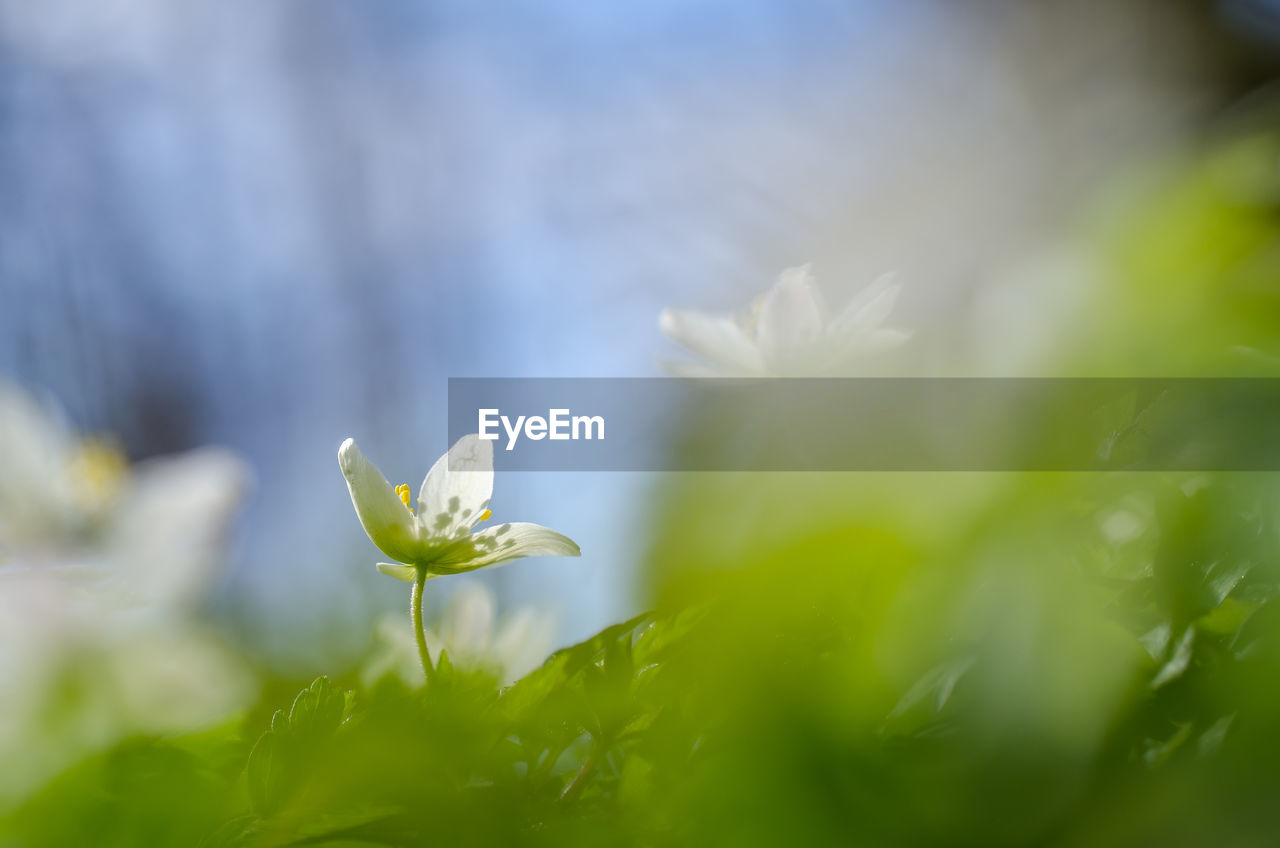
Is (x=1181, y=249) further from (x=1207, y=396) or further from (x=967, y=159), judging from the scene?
(x=967, y=159)

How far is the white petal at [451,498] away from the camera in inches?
13.4

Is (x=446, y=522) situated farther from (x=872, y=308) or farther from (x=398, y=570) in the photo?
(x=872, y=308)

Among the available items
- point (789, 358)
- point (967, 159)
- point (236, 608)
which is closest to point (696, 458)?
point (789, 358)

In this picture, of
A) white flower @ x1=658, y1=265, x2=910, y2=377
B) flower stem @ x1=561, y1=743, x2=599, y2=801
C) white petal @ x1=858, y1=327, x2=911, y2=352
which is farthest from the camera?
white flower @ x1=658, y1=265, x2=910, y2=377

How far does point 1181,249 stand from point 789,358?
26 cm

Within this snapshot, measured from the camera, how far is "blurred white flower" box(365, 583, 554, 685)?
0.29m

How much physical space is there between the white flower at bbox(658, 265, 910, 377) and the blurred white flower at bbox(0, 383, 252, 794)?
230mm

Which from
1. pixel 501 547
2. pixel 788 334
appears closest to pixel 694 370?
pixel 788 334

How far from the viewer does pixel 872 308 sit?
1.44 ft

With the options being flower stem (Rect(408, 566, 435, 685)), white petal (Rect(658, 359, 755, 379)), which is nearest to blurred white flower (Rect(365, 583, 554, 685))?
flower stem (Rect(408, 566, 435, 685))

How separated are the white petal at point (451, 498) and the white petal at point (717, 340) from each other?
0.18 m

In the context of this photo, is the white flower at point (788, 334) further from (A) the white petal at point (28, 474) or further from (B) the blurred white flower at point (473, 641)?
(A) the white petal at point (28, 474)

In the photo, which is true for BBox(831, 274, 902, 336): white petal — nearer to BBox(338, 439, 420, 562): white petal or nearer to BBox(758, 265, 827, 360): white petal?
BBox(758, 265, 827, 360): white petal

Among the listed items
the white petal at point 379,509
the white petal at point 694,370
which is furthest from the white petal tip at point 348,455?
the white petal at point 694,370
